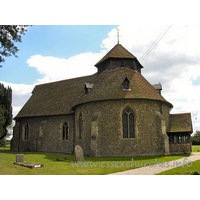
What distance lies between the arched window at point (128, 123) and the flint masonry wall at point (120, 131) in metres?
0.40

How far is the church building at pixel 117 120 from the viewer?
63.4ft

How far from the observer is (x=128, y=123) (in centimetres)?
1966

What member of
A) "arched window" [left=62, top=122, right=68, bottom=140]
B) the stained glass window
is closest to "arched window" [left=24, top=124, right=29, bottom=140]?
"arched window" [left=62, top=122, right=68, bottom=140]

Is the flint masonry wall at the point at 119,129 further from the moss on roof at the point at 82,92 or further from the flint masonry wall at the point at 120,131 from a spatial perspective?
the moss on roof at the point at 82,92

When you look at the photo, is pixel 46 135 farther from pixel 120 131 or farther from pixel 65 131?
pixel 120 131

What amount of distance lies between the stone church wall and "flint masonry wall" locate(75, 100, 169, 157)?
5491 millimetres

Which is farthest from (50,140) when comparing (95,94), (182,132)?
(182,132)

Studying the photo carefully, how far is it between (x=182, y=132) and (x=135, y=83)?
705 cm

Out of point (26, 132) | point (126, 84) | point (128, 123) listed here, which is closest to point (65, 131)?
point (26, 132)

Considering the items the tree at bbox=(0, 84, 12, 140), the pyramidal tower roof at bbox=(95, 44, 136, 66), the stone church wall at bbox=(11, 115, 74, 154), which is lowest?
the stone church wall at bbox=(11, 115, 74, 154)

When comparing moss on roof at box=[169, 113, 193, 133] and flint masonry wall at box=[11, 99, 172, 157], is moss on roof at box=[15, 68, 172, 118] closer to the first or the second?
flint masonry wall at box=[11, 99, 172, 157]

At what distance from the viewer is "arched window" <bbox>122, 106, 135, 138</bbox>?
768 inches

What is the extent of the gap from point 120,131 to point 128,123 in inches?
44.3
